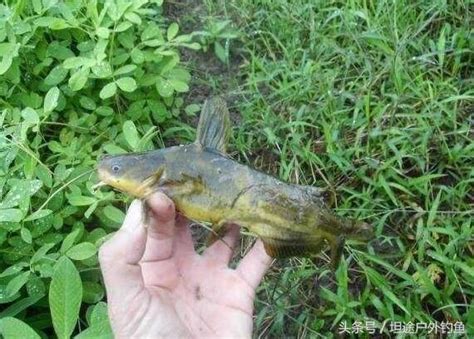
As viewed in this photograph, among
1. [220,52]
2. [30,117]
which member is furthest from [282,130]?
[30,117]

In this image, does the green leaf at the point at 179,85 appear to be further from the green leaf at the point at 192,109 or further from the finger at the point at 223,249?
the finger at the point at 223,249

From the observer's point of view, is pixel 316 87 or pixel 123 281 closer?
pixel 123 281

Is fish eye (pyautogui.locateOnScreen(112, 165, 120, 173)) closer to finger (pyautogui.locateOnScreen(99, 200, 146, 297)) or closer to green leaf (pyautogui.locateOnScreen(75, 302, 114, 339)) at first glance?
finger (pyautogui.locateOnScreen(99, 200, 146, 297))

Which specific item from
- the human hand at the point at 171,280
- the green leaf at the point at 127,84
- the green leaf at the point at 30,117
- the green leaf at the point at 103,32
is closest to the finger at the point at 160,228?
the human hand at the point at 171,280

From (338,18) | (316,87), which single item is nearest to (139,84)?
(316,87)

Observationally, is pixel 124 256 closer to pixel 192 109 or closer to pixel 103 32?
pixel 103 32

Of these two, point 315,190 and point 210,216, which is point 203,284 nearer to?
point 210,216
